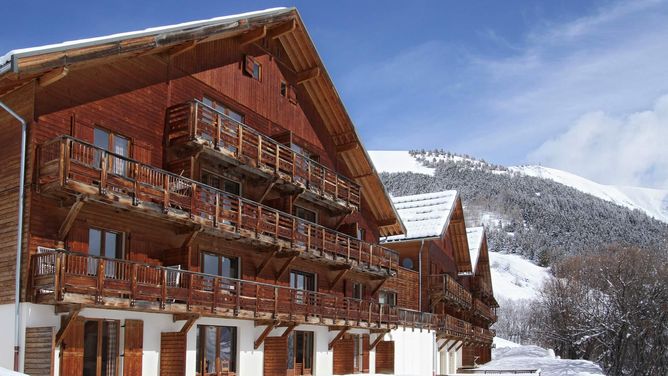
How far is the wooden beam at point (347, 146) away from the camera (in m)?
38.4

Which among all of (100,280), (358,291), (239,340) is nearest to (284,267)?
(239,340)

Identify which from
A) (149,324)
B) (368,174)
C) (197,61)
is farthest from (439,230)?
(149,324)

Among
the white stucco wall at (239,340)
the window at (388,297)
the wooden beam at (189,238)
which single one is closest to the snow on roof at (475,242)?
the white stucco wall at (239,340)

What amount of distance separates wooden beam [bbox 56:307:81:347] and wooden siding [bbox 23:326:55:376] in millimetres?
323

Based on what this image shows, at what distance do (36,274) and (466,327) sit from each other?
44582 mm

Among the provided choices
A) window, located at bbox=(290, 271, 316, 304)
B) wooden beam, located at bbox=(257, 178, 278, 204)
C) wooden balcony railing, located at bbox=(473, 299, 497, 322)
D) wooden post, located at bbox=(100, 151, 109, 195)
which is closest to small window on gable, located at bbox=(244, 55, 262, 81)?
wooden beam, located at bbox=(257, 178, 278, 204)

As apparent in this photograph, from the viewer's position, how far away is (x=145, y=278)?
23203mm

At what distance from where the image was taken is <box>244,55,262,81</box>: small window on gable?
31.5 meters

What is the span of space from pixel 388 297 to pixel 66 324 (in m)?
28.7

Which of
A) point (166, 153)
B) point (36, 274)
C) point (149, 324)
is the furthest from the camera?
point (166, 153)

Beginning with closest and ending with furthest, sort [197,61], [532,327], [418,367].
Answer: [197,61]
[418,367]
[532,327]

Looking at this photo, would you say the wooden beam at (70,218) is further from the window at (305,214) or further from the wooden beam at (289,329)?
the window at (305,214)

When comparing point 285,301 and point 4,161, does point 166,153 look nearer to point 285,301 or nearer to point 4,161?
point 4,161

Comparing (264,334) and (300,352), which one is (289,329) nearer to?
(264,334)
